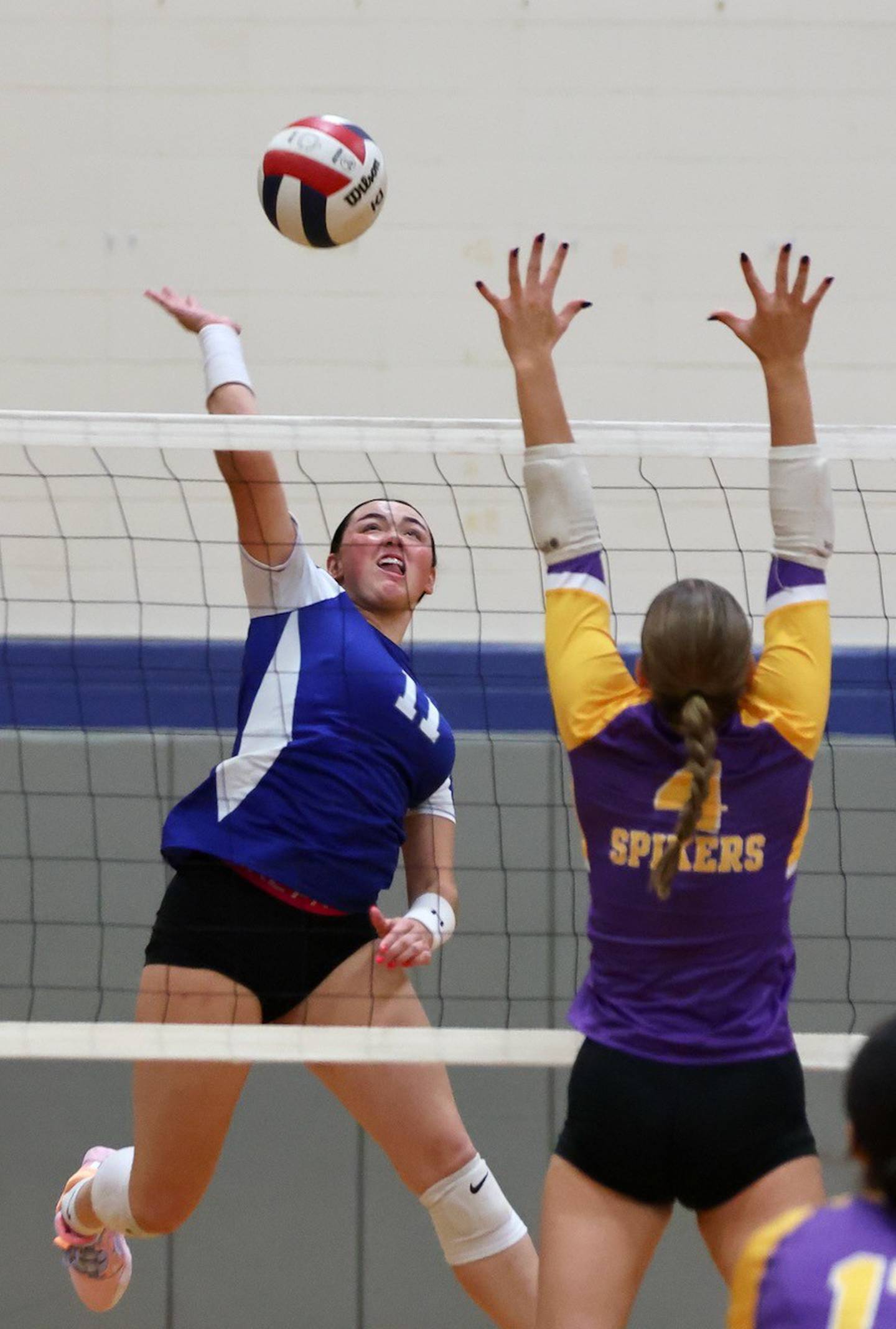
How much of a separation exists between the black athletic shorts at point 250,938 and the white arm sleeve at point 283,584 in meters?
0.54

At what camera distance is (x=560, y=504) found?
259cm

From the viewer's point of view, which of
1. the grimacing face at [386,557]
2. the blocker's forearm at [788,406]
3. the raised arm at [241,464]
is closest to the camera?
the blocker's forearm at [788,406]

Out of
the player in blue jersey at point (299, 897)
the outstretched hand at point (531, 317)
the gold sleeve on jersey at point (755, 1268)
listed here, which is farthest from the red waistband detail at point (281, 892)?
the gold sleeve on jersey at point (755, 1268)

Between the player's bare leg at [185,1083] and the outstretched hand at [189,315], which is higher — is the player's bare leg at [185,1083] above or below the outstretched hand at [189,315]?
below

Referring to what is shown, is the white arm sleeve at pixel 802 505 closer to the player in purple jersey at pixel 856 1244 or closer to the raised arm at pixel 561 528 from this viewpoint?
the raised arm at pixel 561 528

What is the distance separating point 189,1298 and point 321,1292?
1.29ft

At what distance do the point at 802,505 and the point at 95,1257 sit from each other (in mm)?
2558

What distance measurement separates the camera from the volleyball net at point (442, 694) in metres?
4.64

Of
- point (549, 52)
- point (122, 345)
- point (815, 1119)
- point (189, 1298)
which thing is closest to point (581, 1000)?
point (815, 1119)

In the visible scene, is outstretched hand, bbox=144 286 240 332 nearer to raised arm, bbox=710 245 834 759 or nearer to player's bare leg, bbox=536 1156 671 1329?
raised arm, bbox=710 245 834 759

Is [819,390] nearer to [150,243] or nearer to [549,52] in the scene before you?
[549,52]

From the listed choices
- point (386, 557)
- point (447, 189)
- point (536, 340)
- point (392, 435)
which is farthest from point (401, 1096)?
point (447, 189)

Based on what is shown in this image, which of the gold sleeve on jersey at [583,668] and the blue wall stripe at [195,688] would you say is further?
the blue wall stripe at [195,688]

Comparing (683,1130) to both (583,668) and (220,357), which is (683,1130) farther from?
(220,357)
